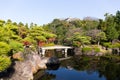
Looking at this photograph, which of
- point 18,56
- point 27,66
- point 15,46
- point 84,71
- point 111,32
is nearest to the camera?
point 27,66

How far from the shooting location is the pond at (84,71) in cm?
3741

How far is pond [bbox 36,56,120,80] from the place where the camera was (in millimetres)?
37406

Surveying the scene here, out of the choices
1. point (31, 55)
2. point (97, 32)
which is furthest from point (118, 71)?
point (97, 32)

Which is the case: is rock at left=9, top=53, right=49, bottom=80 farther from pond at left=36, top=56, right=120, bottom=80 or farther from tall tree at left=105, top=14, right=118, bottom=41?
tall tree at left=105, top=14, right=118, bottom=41

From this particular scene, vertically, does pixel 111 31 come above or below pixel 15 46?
above

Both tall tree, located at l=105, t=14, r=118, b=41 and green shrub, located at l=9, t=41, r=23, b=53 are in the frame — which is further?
tall tree, located at l=105, t=14, r=118, b=41

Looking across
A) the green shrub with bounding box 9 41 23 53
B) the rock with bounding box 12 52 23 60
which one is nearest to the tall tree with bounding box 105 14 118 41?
the rock with bounding box 12 52 23 60

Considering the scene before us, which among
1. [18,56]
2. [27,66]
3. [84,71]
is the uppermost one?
[18,56]

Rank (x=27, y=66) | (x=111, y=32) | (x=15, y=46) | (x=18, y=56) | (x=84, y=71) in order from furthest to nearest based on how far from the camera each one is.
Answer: (x=111, y=32)
(x=84, y=71)
(x=18, y=56)
(x=15, y=46)
(x=27, y=66)

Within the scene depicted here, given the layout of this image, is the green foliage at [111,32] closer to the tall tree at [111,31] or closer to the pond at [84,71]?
the tall tree at [111,31]

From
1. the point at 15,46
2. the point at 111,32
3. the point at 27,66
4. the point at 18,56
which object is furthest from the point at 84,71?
the point at 111,32

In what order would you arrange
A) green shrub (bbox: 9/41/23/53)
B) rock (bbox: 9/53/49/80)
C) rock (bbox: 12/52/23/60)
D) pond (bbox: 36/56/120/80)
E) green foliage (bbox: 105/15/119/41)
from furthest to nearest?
green foliage (bbox: 105/15/119/41) → rock (bbox: 12/52/23/60) → pond (bbox: 36/56/120/80) → green shrub (bbox: 9/41/23/53) → rock (bbox: 9/53/49/80)

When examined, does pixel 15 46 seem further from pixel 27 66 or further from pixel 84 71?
pixel 84 71

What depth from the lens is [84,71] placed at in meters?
42.8
